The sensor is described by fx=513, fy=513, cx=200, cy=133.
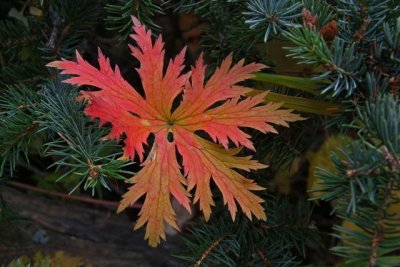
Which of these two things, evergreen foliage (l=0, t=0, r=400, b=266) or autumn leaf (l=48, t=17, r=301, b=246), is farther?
autumn leaf (l=48, t=17, r=301, b=246)

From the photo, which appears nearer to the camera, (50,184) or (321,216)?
(50,184)

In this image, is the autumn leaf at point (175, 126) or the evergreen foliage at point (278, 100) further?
the autumn leaf at point (175, 126)

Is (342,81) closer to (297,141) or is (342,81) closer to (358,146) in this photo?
(358,146)

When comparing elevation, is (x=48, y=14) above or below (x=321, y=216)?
above

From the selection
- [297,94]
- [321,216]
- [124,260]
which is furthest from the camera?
[321,216]

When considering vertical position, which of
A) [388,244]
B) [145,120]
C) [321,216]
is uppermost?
[145,120]

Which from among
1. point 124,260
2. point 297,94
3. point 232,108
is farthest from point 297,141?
point 124,260

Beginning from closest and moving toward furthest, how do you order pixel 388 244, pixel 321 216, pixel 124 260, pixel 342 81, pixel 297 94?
pixel 388 244 < pixel 342 81 < pixel 297 94 < pixel 124 260 < pixel 321 216

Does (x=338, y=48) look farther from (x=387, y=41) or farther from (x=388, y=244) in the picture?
(x=388, y=244)
